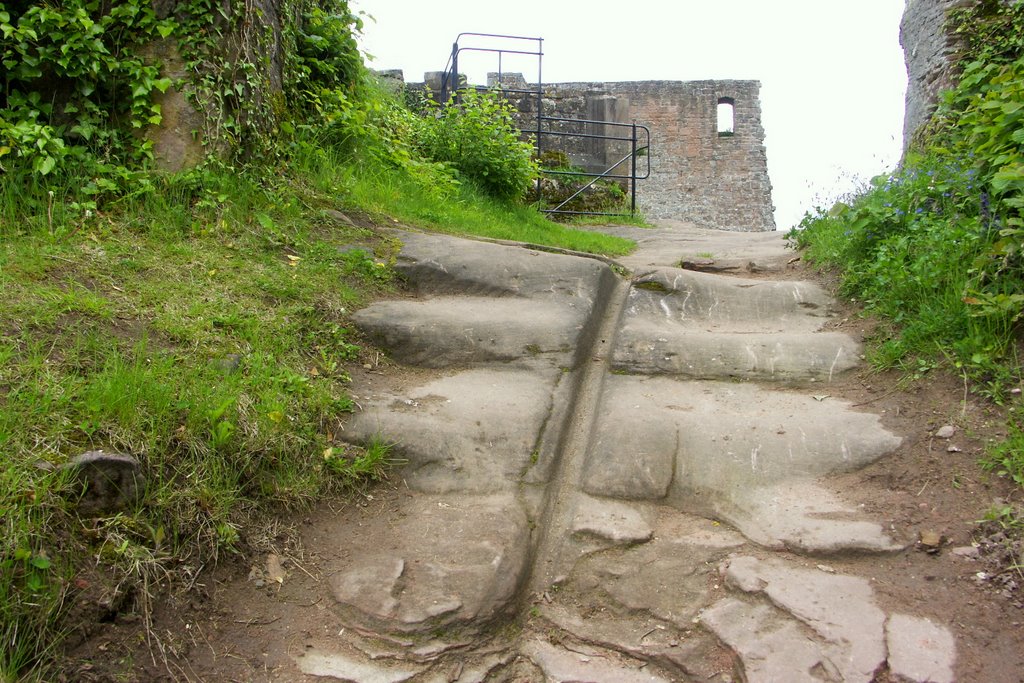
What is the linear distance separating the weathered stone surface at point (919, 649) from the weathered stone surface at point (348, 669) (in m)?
1.45

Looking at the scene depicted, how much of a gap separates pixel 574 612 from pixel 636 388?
1552 mm

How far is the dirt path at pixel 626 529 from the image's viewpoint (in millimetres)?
2363

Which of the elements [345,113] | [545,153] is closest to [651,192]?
[545,153]

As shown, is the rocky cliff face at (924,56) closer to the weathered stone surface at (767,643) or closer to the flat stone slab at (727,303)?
the flat stone slab at (727,303)

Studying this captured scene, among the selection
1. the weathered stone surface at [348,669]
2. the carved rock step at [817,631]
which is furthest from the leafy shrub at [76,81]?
the carved rock step at [817,631]

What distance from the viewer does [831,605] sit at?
8.23 ft

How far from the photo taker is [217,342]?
10.9 feet

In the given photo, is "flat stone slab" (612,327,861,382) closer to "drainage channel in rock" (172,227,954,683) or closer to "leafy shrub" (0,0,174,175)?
"drainage channel in rock" (172,227,954,683)

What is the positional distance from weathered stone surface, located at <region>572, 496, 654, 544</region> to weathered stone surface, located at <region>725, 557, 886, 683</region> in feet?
1.19

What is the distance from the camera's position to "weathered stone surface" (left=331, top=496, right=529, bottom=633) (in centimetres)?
251

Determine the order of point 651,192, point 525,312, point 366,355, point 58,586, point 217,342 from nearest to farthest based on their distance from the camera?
point 58,586, point 217,342, point 366,355, point 525,312, point 651,192

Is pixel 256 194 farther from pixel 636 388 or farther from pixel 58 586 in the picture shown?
pixel 58 586

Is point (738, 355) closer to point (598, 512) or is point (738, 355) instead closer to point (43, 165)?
point (598, 512)

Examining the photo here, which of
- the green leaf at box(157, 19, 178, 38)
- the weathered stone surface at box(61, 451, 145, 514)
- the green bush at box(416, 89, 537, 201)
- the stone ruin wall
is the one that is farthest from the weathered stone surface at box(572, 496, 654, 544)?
the stone ruin wall
